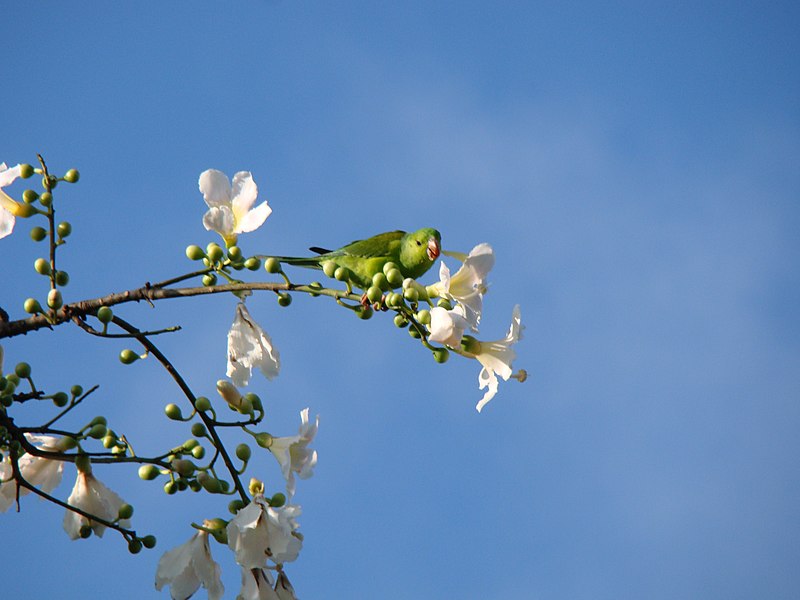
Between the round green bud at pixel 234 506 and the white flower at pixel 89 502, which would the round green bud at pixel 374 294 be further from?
the white flower at pixel 89 502

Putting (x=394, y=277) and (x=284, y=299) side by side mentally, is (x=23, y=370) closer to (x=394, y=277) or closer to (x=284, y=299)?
(x=284, y=299)

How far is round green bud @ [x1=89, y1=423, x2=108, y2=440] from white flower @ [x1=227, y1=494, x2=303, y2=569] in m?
0.46

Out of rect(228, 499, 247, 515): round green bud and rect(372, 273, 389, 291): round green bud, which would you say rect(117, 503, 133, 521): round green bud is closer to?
rect(228, 499, 247, 515): round green bud

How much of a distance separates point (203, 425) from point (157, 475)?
18 cm

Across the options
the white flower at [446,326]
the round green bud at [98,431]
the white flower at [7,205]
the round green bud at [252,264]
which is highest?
the white flower at [7,205]

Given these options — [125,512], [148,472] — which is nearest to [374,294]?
[148,472]

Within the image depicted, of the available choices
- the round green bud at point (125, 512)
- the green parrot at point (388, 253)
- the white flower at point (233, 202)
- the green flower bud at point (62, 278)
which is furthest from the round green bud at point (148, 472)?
the green parrot at point (388, 253)

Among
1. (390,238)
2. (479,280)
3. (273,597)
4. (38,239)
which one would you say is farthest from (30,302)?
(390,238)

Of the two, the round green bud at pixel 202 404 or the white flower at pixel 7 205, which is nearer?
the round green bud at pixel 202 404

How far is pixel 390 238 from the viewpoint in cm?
309

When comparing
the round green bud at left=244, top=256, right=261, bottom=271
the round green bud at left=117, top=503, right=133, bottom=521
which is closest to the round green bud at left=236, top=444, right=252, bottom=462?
the round green bud at left=117, top=503, right=133, bottom=521

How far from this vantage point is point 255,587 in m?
1.96

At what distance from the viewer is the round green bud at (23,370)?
219 centimetres

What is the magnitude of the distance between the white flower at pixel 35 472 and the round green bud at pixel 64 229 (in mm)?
575
